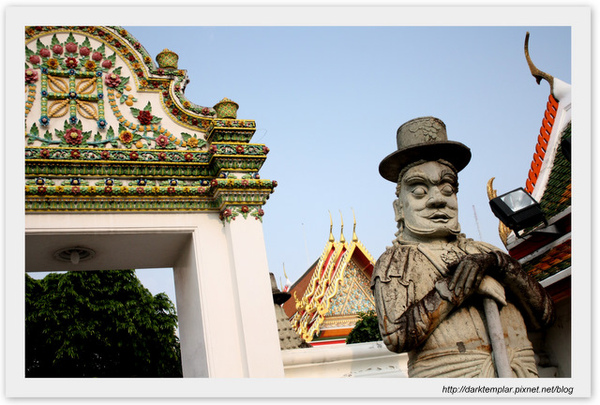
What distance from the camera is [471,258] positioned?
4219 millimetres

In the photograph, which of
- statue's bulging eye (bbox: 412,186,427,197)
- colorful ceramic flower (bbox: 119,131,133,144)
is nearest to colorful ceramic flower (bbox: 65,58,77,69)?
colorful ceramic flower (bbox: 119,131,133,144)

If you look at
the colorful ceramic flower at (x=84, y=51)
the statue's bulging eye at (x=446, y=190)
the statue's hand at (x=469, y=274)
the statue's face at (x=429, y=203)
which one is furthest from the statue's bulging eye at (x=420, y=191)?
the colorful ceramic flower at (x=84, y=51)

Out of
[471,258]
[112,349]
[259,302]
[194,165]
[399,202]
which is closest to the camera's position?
[471,258]

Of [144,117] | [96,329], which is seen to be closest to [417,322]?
[144,117]

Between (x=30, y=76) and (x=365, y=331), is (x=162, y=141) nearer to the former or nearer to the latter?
(x=30, y=76)

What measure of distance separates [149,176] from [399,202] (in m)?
2.90

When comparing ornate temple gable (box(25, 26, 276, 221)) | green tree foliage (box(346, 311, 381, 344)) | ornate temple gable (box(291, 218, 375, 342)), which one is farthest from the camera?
ornate temple gable (box(291, 218, 375, 342))

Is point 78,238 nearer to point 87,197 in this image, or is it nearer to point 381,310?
point 87,197

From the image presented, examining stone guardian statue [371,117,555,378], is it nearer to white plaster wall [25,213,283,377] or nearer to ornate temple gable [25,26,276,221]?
white plaster wall [25,213,283,377]

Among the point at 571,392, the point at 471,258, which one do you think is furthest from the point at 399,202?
the point at 571,392

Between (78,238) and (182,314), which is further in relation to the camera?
(182,314)

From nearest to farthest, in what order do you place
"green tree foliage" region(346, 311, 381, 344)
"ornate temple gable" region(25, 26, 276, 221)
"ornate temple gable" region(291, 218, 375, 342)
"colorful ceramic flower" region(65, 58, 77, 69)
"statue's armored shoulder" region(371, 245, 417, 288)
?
"statue's armored shoulder" region(371, 245, 417, 288), "ornate temple gable" region(25, 26, 276, 221), "colorful ceramic flower" region(65, 58, 77, 69), "green tree foliage" region(346, 311, 381, 344), "ornate temple gable" region(291, 218, 375, 342)

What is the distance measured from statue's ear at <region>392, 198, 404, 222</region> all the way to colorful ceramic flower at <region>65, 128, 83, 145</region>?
3452 mm

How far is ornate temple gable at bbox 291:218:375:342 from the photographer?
531 inches
